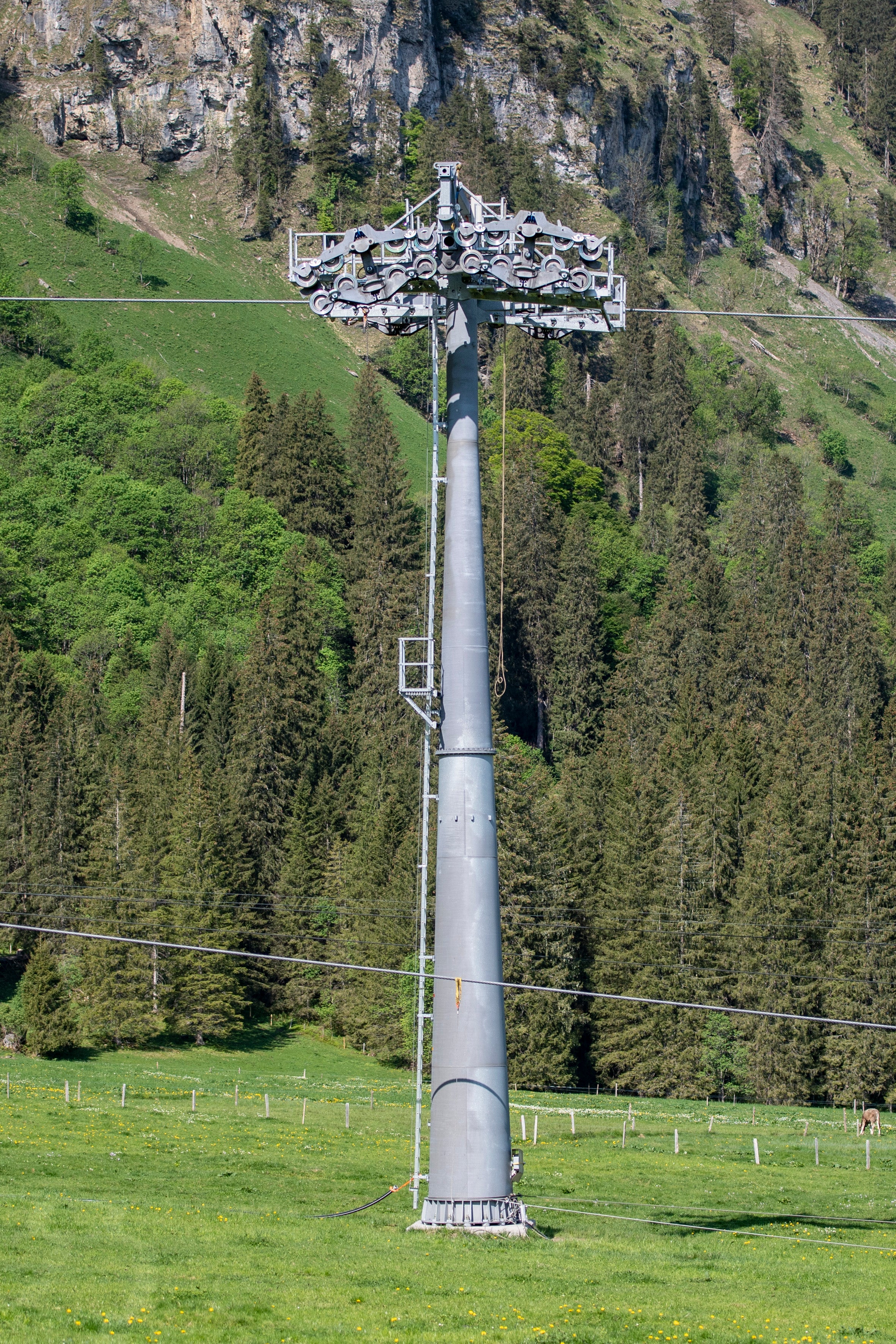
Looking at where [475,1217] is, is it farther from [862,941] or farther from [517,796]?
[862,941]

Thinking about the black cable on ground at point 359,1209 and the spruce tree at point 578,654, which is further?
the spruce tree at point 578,654

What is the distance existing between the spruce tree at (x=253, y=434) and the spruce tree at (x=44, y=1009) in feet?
252

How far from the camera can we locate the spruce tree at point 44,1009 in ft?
215

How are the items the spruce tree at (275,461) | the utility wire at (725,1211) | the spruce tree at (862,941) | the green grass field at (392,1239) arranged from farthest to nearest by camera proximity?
the spruce tree at (275,461) → the spruce tree at (862,941) → the utility wire at (725,1211) → the green grass field at (392,1239)

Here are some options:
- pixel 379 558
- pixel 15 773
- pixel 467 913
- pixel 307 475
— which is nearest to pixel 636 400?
pixel 307 475

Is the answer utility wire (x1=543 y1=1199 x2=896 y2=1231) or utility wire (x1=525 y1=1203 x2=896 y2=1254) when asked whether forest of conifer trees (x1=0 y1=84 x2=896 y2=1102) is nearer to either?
utility wire (x1=543 y1=1199 x2=896 y2=1231)

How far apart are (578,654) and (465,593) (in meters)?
98.1

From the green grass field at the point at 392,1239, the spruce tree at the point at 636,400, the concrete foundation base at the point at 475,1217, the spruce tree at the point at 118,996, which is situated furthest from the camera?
the spruce tree at the point at 636,400

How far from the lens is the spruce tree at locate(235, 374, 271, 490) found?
140500mm

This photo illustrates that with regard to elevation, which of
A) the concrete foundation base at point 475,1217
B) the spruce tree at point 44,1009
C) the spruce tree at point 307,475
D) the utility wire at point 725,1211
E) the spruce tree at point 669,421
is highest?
the spruce tree at point 669,421

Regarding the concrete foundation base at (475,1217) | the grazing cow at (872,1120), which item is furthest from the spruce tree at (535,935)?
the concrete foundation base at (475,1217)

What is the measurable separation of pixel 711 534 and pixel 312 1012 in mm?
93806

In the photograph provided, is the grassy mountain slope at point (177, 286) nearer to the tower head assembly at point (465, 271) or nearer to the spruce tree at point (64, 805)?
the spruce tree at point (64, 805)

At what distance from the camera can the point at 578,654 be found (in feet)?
412
